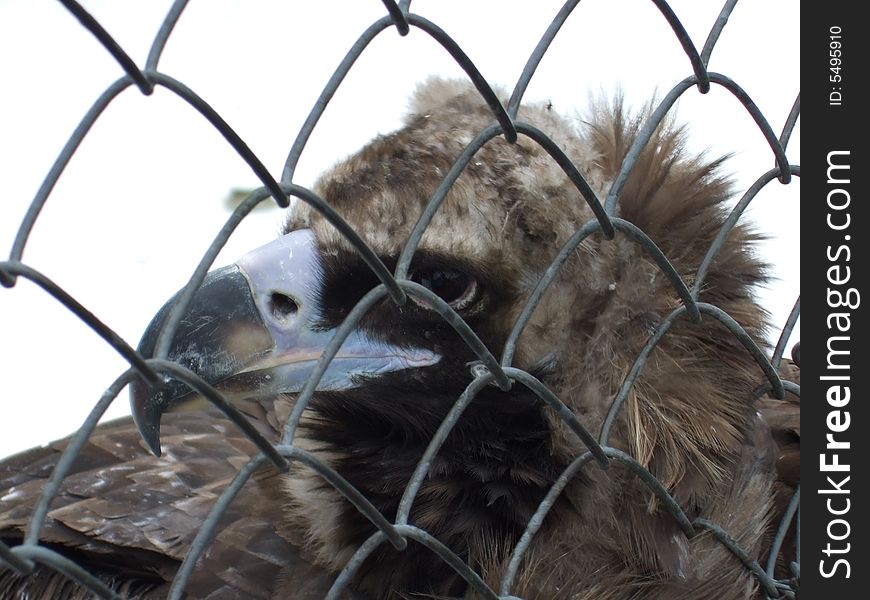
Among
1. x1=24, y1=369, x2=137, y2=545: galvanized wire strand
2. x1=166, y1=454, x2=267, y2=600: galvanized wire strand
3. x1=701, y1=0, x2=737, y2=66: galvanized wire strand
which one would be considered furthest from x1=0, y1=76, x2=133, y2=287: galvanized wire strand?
x1=701, y1=0, x2=737, y2=66: galvanized wire strand

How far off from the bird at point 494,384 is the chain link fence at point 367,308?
0.08m

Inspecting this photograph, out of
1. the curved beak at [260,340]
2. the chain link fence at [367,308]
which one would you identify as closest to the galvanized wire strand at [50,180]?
the chain link fence at [367,308]

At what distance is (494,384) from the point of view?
5.52ft

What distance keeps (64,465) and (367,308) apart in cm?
40

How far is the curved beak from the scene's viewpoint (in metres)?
1.64

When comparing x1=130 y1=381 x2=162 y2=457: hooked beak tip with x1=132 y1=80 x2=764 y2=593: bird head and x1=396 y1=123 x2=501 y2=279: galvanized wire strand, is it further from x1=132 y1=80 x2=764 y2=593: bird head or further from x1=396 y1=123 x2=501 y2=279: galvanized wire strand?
x1=396 y1=123 x2=501 y2=279: galvanized wire strand

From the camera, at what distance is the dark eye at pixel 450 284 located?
6.06 feet

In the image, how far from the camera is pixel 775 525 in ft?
6.11

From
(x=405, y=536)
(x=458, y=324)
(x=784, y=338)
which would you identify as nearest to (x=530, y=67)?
(x=458, y=324)

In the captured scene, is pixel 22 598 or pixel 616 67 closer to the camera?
pixel 22 598

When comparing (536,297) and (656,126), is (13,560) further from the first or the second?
(656,126)
